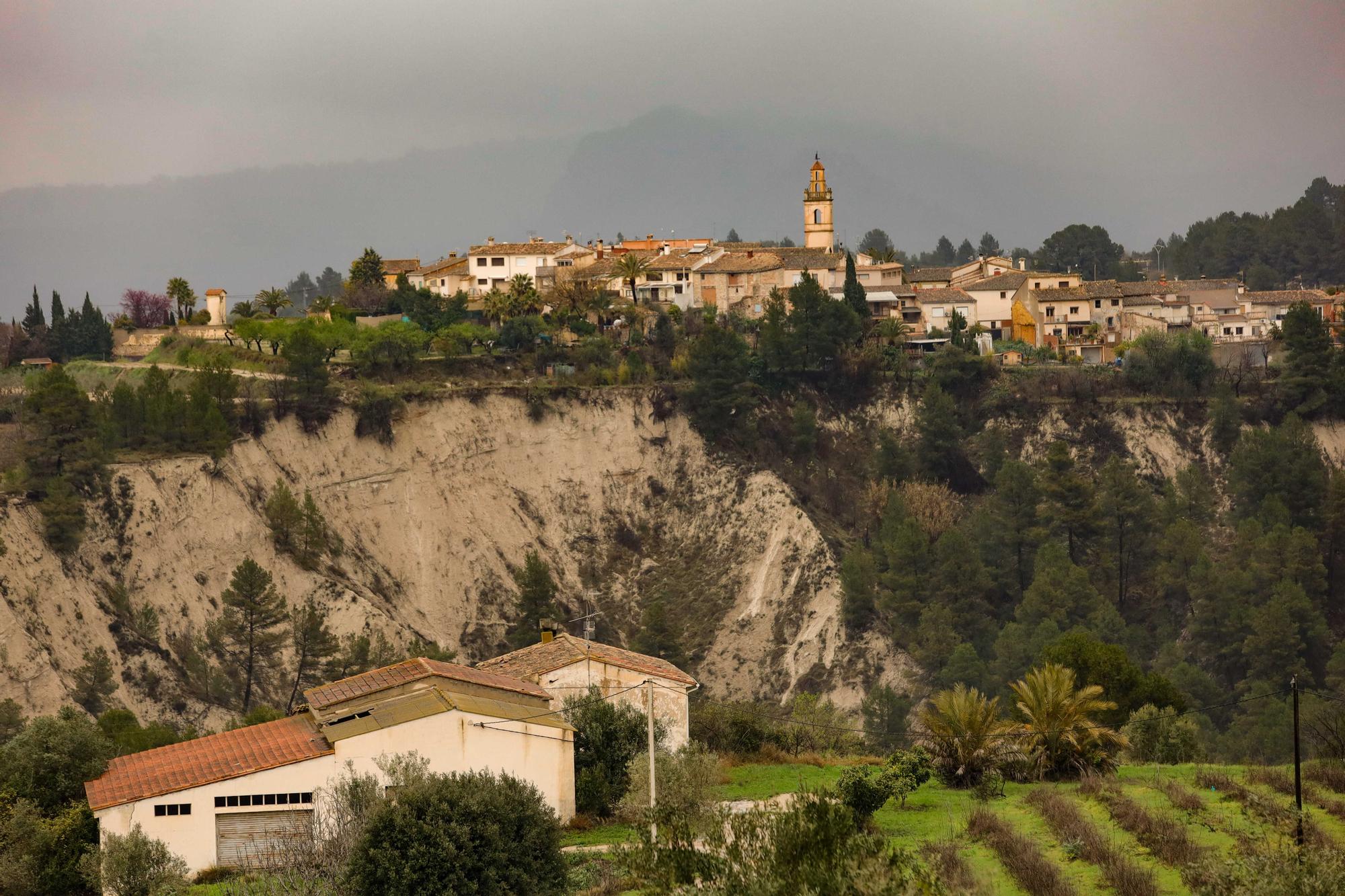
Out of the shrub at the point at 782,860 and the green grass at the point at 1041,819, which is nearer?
the shrub at the point at 782,860

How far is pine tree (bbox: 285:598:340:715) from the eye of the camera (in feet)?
206

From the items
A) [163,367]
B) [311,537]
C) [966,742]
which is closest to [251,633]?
[311,537]

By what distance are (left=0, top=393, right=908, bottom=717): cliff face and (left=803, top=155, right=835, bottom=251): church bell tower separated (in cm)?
2344

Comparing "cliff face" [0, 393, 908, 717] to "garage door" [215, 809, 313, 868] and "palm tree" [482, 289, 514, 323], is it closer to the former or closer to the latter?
"palm tree" [482, 289, 514, 323]

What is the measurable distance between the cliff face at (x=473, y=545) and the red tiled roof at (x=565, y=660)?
79.6 feet

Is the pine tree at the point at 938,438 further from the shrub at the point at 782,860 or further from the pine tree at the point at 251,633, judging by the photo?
the shrub at the point at 782,860

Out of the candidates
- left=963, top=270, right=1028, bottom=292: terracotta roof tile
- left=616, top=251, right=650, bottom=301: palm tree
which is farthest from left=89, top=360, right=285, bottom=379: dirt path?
left=963, top=270, right=1028, bottom=292: terracotta roof tile

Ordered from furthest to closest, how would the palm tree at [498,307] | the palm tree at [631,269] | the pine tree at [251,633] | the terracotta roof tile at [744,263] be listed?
the terracotta roof tile at [744,263] → the palm tree at [631,269] → the palm tree at [498,307] → the pine tree at [251,633]

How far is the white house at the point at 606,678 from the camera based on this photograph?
1547 inches

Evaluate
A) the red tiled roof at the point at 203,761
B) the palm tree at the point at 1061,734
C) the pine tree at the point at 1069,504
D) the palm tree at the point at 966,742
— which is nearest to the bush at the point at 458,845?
the red tiled roof at the point at 203,761

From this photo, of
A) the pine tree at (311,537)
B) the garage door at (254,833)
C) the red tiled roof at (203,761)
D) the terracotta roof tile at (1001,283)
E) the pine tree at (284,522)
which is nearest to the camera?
the garage door at (254,833)

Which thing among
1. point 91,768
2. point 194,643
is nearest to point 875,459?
point 194,643

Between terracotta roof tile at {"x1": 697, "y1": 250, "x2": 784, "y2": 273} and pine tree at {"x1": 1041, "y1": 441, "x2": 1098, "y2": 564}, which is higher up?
terracotta roof tile at {"x1": 697, "y1": 250, "x2": 784, "y2": 273}

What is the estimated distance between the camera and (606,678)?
40.1 meters
